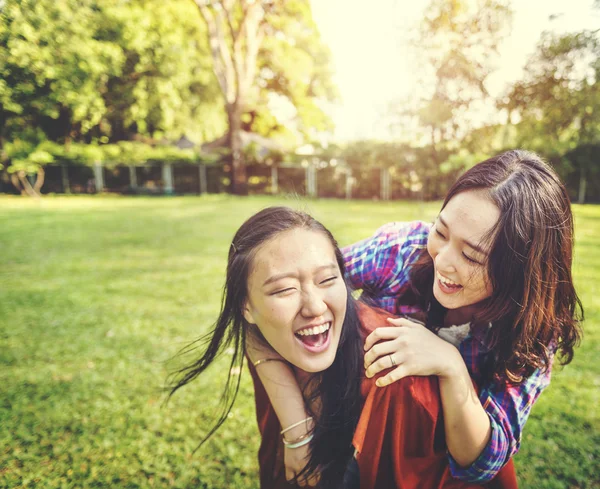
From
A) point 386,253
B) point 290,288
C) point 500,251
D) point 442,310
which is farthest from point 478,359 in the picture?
point 290,288

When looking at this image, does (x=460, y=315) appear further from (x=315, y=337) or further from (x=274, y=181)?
(x=274, y=181)

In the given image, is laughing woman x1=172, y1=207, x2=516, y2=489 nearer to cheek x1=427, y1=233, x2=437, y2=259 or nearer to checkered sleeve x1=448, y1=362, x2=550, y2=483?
checkered sleeve x1=448, y1=362, x2=550, y2=483

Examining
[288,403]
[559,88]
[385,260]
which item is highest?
[559,88]

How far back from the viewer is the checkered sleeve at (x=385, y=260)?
1908 mm

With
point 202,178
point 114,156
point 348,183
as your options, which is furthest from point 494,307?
point 114,156

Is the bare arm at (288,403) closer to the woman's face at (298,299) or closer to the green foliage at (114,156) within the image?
the woman's face at (298,299)

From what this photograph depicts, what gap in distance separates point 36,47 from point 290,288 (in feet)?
16.7

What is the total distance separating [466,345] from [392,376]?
1.88 ft

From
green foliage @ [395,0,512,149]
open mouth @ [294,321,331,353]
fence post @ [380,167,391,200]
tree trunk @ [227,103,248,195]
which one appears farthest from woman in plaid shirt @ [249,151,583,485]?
tree trunk @ [227,103,248,195]

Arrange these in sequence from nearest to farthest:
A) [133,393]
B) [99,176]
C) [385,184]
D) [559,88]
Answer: [133,393]
[559,88]
[385,184]
[99,176]

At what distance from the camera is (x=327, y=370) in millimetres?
1509

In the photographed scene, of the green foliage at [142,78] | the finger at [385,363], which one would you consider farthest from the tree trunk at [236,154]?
the finger at [385,363]

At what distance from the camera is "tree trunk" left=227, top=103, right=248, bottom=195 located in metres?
19.8

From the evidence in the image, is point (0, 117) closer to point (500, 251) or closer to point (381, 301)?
point (381, 301)
